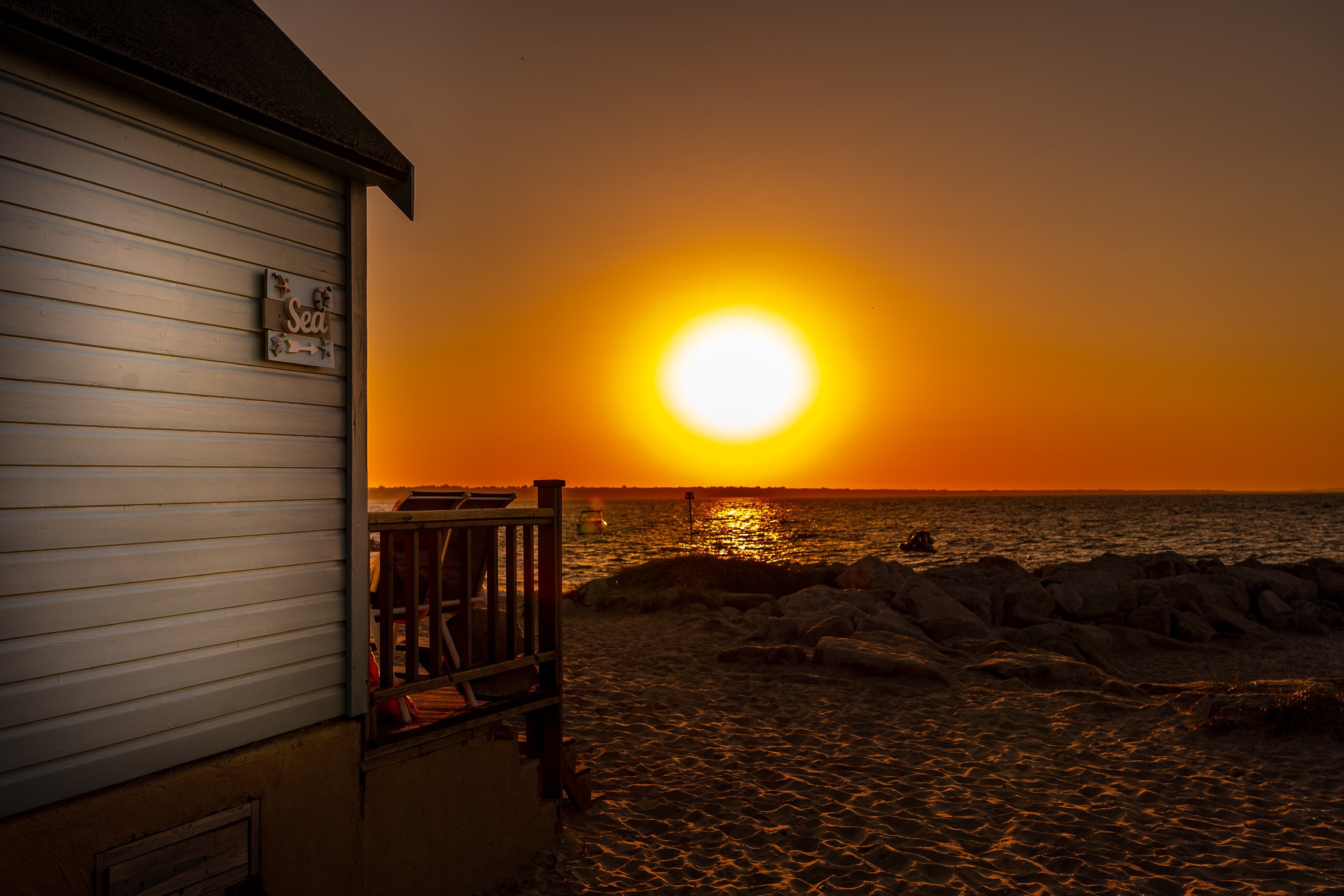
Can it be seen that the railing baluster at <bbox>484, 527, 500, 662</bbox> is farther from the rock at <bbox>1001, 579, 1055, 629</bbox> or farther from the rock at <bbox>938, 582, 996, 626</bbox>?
the rock at <bbox>1001, 579, 1055, 629</bbox>

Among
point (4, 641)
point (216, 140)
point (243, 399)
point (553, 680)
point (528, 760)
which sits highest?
point (216, 140)

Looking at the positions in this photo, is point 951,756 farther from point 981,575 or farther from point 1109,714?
point 981,575

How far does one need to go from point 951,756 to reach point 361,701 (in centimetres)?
531

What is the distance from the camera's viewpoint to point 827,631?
11531 mm

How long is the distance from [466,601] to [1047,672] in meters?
8.00

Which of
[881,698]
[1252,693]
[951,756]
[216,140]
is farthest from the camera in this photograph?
[881,698]

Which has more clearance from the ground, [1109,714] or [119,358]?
[119,358]

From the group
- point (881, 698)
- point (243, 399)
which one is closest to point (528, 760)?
point (243, 399)

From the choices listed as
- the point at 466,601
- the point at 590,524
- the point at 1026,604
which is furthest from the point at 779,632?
the point at 590,524

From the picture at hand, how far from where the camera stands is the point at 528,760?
204 inches

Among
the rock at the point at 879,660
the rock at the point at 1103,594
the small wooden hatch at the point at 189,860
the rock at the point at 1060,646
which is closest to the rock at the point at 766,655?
the rock at the point at 879,660

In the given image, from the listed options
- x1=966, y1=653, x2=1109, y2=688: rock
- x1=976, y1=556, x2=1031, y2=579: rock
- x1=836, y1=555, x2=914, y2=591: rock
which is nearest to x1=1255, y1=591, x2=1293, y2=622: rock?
x1=976, y1=556, x2=1031, y2=579: rock

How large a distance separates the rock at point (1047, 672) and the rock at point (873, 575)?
6.16 meters

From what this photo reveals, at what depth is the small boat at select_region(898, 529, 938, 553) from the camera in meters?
44.1
